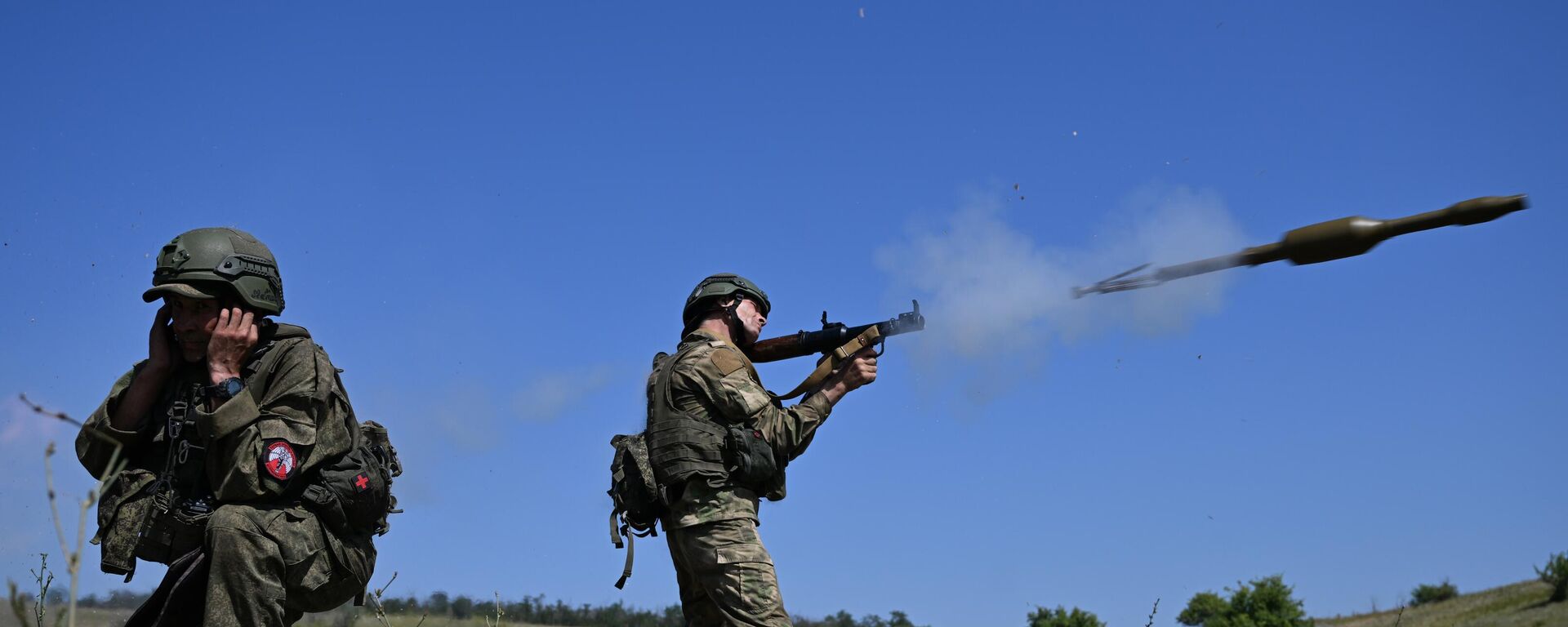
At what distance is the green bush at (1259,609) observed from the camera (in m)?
39.5

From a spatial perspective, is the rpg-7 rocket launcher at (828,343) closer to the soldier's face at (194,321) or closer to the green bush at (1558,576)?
the soldier's face at (194,321)

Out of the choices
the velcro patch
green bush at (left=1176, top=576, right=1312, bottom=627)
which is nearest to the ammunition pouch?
the velcro patch

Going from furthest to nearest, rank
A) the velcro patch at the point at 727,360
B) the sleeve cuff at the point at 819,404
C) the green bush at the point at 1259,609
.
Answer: the green bush at the point at 1259,609, the sleeve cuff at the point at 819,404, the velcro patch at the point at 727,360

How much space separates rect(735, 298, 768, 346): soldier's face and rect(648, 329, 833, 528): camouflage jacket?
0.47 meters

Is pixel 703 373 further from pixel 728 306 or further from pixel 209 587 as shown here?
pixel 209 587

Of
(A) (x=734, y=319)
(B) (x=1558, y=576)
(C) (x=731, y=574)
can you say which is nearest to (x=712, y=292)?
(A) (x=734, y=319)

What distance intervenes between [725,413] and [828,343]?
5.08 feet

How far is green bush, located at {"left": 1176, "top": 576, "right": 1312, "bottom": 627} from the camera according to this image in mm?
39500

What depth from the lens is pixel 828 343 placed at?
8.91 metres

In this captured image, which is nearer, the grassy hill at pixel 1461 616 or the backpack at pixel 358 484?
the backpack at pixel 358 484

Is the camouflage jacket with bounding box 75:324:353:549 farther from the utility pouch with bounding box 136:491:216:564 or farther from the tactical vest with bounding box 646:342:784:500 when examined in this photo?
the tactical vest with bounding box 646:342:784:500

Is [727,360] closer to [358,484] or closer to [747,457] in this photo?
[747,457]

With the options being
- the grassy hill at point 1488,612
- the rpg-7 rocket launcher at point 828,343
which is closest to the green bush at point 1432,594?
the grassy hill at point 1488,612

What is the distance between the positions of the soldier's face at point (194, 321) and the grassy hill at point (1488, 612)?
23.4 m
